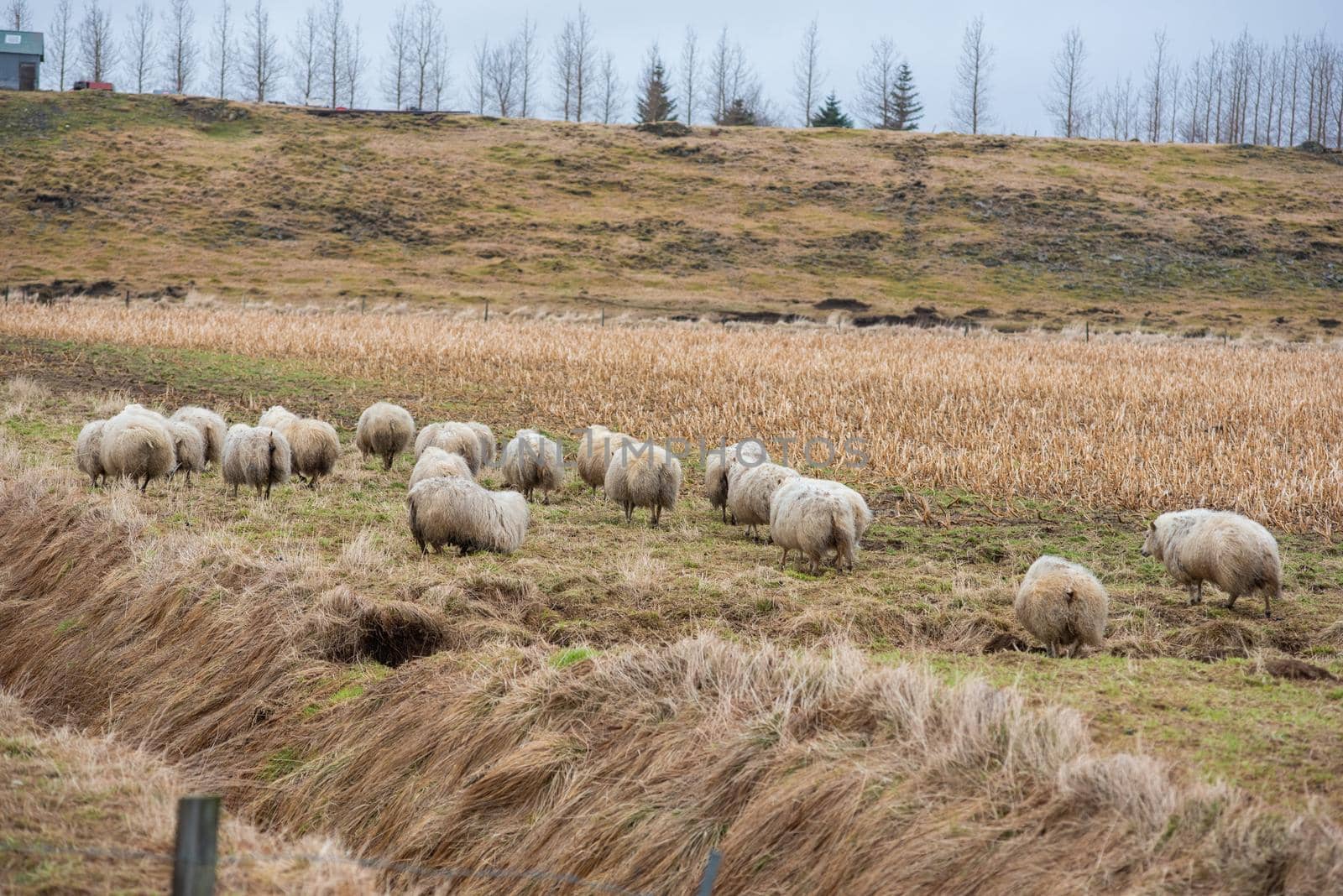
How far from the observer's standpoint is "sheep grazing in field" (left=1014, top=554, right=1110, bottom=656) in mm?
7090

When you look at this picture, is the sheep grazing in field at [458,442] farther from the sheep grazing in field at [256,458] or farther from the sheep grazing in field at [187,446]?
the sheep grazing in field at [187,446]

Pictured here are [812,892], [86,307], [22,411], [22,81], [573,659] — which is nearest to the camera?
[812,892]

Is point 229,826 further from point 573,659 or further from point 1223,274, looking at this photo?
point 1223,274

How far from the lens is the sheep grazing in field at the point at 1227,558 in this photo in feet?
26.6

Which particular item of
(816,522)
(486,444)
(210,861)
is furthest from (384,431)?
(210,861)

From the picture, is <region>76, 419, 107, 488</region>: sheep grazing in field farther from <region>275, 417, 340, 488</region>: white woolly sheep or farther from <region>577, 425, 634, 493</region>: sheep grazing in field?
<region>577, 425, 634, 493</region>: sheep grazing in field

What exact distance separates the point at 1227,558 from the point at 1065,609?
1.79 metres

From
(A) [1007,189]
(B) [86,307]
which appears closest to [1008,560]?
(B) [86,307]

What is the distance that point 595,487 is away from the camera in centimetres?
1305

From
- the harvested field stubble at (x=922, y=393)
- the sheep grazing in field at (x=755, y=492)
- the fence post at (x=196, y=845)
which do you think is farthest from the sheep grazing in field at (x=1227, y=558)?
the fence post at (x=196, y=845)

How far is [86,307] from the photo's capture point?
33.5 meters

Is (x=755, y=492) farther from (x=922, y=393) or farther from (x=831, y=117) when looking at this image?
(x=831, y=117)

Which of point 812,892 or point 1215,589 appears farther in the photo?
point 1215,589

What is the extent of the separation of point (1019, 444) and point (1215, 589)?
5174 mm
